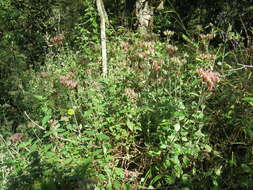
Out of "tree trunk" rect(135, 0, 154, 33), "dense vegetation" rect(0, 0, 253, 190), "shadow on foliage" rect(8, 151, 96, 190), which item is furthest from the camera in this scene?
"tree trunk" rect(135, 0, 154, 33)

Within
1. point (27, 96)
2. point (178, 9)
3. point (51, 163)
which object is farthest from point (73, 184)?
point (178, 9)

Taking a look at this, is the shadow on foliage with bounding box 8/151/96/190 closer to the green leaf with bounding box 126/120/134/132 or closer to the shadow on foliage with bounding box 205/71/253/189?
the green leaf with bounding box 126/120/134/132

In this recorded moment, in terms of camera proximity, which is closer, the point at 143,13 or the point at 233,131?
the point at 233,131

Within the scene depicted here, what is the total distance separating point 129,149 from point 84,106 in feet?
2.26

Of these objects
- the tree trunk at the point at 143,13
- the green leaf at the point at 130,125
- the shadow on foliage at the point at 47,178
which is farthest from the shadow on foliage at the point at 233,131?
the tree trunk at the point at 143,13

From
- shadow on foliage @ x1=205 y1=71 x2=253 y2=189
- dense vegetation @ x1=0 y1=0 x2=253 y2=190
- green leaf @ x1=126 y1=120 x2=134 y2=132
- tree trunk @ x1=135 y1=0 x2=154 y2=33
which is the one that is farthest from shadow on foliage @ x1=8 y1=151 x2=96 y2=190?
tree trunk @ x1=135 y1=0 x2=154 y2=33

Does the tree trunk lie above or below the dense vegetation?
above

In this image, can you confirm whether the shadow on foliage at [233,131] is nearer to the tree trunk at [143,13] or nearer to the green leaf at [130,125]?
the green leaf at [130,125]

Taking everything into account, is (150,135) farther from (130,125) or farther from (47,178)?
(47,178)

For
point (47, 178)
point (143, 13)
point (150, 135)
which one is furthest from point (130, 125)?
point (143, 13)

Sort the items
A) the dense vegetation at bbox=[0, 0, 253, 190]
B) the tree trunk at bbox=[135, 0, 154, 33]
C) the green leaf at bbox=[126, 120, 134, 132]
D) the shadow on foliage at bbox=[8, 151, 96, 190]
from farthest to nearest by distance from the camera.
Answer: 1. the tree trunk at bbox=[135, 0, 154, 33]
2. the green leaf at bbox=[126, 120, 134, 132]
3. the dense vegetation at bbox=[0, 0, 253, 190]
4. the shadow on foliage at bbox=[8, 151, 96, 190]

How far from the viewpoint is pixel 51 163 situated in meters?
1.39

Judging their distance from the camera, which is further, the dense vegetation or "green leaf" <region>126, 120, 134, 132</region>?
"green leaf" <region>126, 120, 134, 132</region>

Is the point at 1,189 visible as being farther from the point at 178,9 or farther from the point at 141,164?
the point at 178,9
